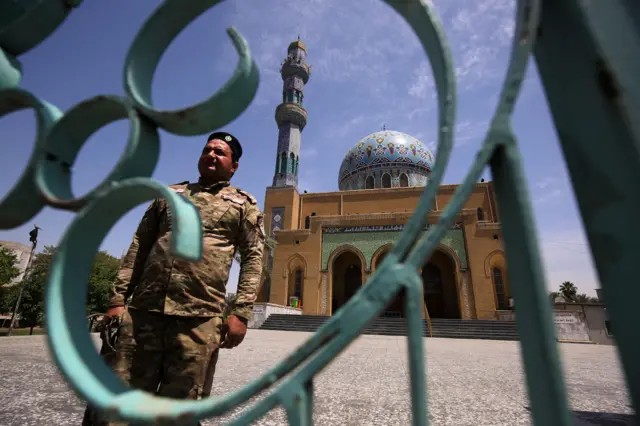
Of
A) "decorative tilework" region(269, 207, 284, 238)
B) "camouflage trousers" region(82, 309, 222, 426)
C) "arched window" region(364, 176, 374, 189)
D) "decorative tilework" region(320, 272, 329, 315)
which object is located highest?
"arched window" region(364, 176, 374, 189)

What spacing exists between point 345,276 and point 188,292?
15716 mm

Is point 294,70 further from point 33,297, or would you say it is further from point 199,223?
point 199,223

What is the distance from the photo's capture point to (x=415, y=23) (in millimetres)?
548

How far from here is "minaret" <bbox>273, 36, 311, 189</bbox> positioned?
20219 millimetres

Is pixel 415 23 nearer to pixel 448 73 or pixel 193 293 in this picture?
pixel 448 73

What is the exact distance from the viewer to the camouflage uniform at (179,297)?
136cm

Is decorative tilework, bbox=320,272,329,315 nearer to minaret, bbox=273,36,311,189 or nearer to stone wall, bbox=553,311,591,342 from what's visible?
minaret, bbox=273,36,311,189

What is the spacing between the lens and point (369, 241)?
14406 mm

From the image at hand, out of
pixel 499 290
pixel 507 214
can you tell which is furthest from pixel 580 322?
pixel 507 214

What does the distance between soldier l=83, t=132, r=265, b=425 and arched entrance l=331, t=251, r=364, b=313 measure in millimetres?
14496

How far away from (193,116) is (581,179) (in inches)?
26.1

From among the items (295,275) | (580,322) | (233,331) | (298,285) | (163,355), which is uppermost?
(295,275)

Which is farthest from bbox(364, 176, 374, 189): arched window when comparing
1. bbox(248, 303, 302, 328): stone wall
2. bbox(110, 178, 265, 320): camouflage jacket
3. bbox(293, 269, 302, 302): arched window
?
bbox(110, 178, 265, 320): camouflage jacket

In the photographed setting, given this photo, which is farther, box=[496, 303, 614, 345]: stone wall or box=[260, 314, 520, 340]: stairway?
box=[260, 314, 520, 340]: stairway
